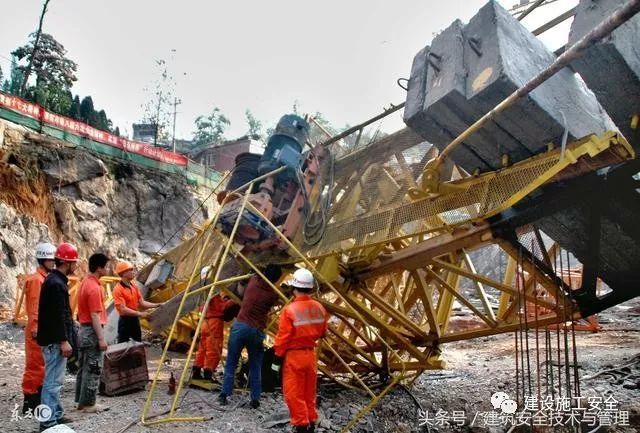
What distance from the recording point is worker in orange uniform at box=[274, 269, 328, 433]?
166 inches

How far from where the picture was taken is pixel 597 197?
13.2ft

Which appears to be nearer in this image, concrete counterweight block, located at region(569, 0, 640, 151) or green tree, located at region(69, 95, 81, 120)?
concrete counterweight block, located at region(569, 0, 640, 151)

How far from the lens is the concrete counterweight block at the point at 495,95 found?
11.4 feet

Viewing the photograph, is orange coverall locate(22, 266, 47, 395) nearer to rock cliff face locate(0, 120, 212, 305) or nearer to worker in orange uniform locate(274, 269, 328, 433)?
worker in orange uniform locate(274, 269, 328, 433)

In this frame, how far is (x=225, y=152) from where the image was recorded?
3528 centimetres

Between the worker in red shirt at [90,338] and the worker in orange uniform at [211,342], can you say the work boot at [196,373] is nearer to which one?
the worker in orange uniform at [211,342]

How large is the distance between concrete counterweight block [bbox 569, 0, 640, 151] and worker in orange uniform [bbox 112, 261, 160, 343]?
17.2 ft

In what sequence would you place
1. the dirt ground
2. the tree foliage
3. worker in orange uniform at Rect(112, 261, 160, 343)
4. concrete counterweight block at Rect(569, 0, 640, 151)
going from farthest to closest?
the tree foliage, worker in orange uniform at Rect(112, 261, 160, 343), the dirt ground, concrete counterweight block at Rect(569, 0, 640, 151)

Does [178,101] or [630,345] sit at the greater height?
[178,101]

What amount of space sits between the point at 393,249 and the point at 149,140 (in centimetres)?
3550

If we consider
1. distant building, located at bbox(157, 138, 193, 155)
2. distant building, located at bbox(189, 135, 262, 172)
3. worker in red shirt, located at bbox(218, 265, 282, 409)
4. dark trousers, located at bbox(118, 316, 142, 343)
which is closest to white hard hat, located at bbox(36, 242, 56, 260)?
dark trousers, located at bbox(118, 316, 142, 343)

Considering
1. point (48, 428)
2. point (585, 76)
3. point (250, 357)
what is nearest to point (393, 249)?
point (250, 357)

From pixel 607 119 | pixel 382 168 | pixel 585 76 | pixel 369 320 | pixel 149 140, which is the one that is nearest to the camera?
pixel 585 76

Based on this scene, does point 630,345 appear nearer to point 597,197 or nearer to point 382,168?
point 597,197
